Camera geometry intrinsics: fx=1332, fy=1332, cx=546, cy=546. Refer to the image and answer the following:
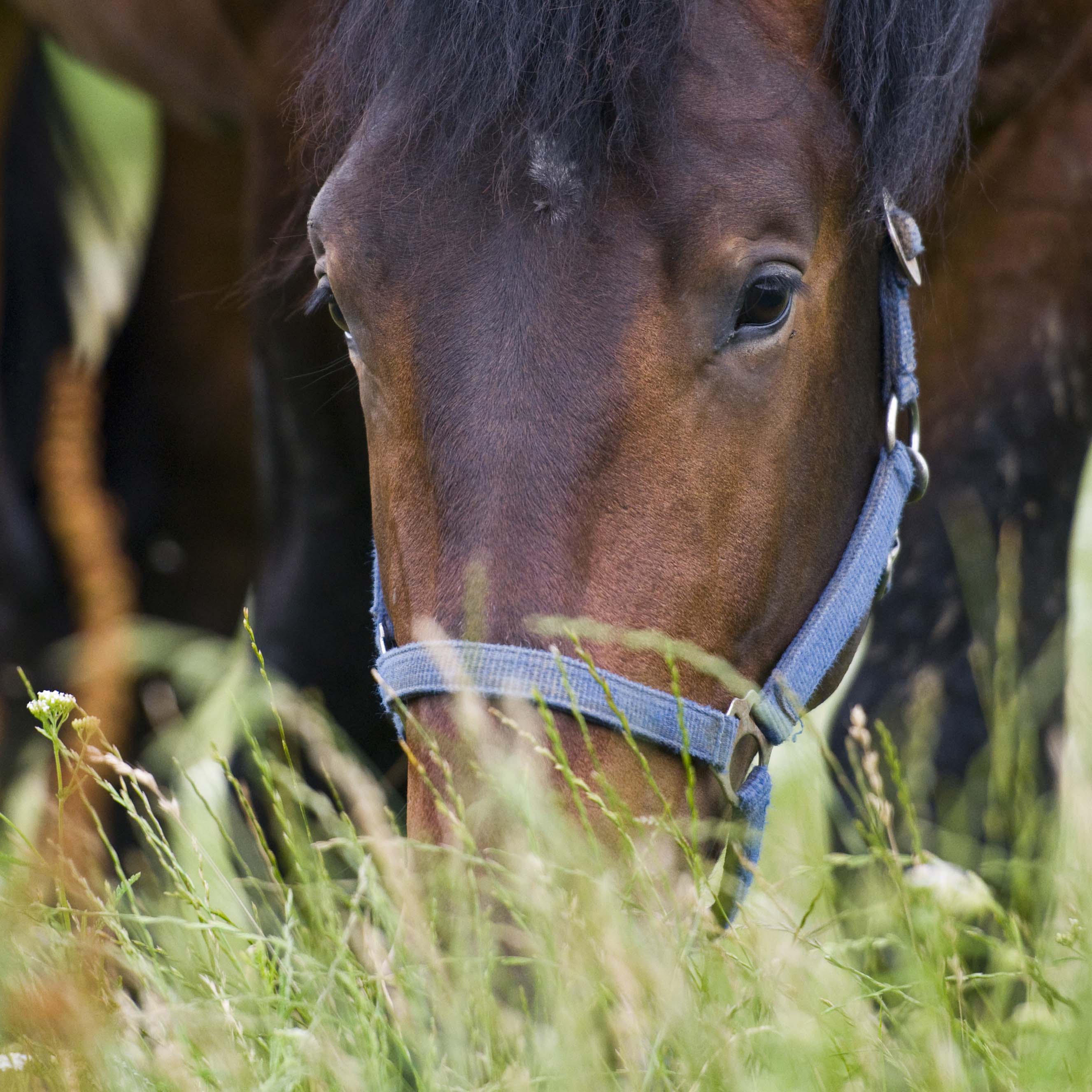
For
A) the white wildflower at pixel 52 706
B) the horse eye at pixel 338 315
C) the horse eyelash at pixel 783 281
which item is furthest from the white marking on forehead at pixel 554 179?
the white wildflower at pixel 52 706

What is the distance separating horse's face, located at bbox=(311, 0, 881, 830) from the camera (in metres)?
1.44

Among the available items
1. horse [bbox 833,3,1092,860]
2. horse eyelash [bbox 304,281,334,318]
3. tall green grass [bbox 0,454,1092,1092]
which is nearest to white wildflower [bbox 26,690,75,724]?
tall green grass [bbox 0,454,1092,1092]

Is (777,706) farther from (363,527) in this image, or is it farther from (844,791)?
(363,527)

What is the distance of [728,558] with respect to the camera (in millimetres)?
1528

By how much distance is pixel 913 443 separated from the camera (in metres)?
1.84

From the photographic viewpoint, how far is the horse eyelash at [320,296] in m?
1.76

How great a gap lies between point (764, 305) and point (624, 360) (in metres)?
0.21

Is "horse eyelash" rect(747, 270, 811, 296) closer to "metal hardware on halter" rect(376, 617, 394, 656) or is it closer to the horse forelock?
the horse forelock

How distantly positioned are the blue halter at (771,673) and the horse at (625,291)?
27mm

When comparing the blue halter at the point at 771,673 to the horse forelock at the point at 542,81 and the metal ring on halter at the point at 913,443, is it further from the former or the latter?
the horse forelock at the point at 542,81

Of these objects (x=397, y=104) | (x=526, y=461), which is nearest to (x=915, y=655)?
(x=526, y=461)

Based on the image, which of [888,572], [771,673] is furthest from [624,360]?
[888,572]

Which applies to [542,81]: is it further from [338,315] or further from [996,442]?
[996,442]

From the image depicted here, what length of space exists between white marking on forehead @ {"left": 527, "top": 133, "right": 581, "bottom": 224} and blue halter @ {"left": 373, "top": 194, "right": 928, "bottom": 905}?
45 centimetres
